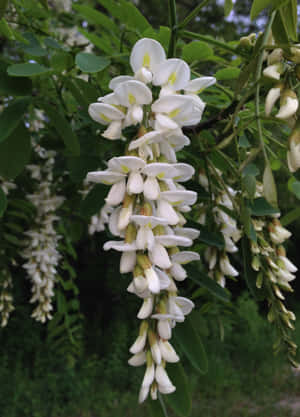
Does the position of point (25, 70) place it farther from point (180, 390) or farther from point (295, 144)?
point (180, 390)

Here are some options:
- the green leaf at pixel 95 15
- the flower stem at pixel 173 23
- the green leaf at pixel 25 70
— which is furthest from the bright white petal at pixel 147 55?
the green leaf at pixel 95 15

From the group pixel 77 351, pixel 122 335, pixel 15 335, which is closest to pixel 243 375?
pixel 122 335

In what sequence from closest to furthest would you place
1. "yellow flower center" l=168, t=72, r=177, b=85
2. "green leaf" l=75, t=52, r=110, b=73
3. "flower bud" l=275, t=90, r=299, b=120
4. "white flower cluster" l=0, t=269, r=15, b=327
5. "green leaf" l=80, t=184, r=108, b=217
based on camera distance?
"flower bud" l=275, t=90, r=299, b=120, "yellow flower center" l=168, t=72, r=177, b=85, "green leaf" l=75, t=52, r=110, b=73, "green leaf" l=80, t=184, r=108, b=217, "white flower cluster" l=0, t=269, r=15, b=327

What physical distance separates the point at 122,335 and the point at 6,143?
3.35m

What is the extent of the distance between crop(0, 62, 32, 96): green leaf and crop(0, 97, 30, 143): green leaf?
0.01 metres

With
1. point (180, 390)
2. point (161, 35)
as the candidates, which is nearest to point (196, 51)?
point (161, 35)

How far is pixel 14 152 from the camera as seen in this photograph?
0.70m

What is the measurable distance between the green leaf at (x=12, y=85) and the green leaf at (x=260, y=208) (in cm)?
44

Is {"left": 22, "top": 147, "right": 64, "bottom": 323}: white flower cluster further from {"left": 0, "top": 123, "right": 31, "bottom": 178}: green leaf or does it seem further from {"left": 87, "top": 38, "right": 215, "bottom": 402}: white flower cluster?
{"left": 87, "top": 38, "right": 215, "bottom": 402}: white flower cluster

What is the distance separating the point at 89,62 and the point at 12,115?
0.55 feet

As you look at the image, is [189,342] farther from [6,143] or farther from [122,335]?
[122,335]

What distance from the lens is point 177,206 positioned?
50 cm

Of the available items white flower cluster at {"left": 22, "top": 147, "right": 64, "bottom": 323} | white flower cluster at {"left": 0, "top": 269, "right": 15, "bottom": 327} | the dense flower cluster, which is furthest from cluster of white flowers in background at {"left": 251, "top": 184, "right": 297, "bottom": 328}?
white flower cluster at {"left": 0, "top": 269, "right": 15, "bottom": 327}

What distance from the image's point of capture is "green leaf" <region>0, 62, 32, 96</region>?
67 cm
